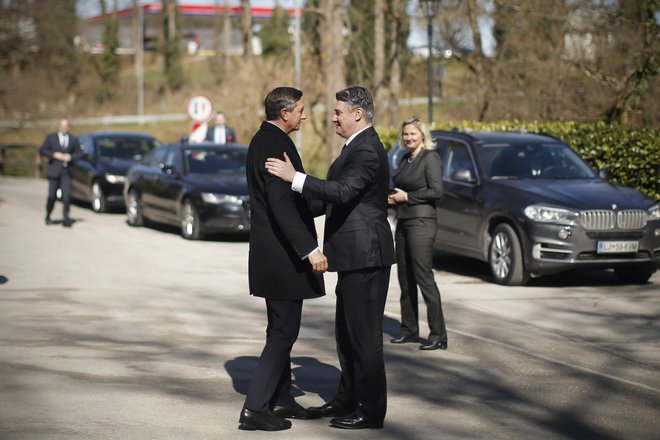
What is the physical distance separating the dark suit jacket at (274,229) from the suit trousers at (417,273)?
9.83 ft

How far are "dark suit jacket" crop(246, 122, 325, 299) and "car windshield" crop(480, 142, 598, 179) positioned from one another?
8.04 meters

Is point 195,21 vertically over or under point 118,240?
over

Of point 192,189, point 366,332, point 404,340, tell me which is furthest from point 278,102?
point 192,189

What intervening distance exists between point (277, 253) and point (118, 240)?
12.9 metres

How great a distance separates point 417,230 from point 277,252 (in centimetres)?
324

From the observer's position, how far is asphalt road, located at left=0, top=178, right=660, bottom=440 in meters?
6.89

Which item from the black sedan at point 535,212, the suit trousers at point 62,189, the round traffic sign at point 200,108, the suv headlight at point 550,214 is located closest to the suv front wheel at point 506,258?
the black sedan at point 535,212

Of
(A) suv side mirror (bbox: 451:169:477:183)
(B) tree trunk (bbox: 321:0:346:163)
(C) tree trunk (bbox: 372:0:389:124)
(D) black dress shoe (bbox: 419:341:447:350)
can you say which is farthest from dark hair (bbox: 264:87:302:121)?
(C) tree trunk (bbox: 372:0:389:124)

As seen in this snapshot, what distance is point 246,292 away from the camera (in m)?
13.1

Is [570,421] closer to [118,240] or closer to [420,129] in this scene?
[420,129]

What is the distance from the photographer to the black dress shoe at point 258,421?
21.9ft

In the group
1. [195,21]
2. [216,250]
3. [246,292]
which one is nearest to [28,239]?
[216,250]

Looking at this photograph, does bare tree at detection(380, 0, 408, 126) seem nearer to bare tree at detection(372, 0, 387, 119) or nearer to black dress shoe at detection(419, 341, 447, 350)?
bare tree at detection(372, 0, 387, 119)

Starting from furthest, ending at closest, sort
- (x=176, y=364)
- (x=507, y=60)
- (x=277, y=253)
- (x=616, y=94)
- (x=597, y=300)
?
(x=507, y=60), (x=616, y=94), (x=597, y=300), (x=176, y=364), (x=277, y=253)
